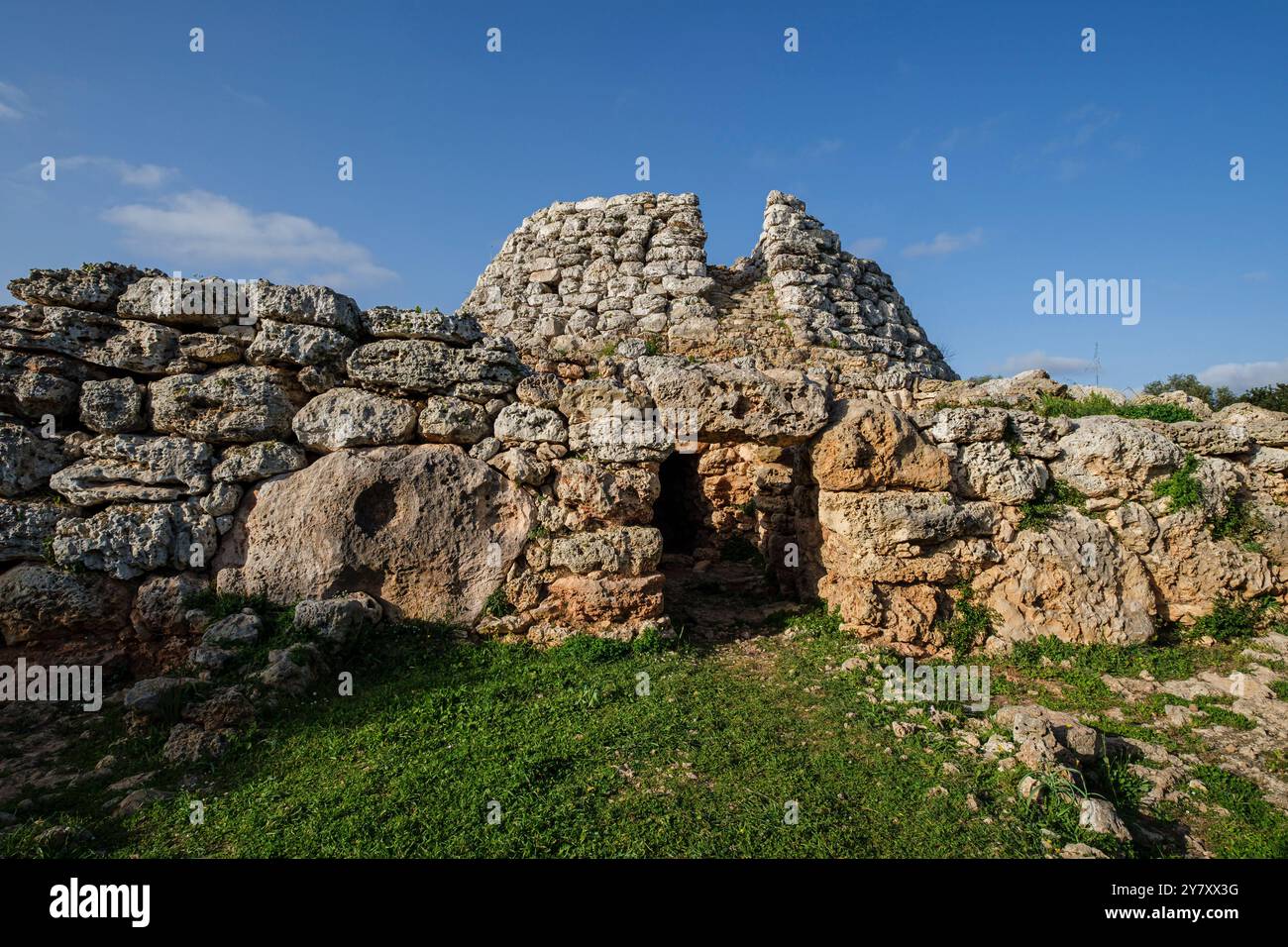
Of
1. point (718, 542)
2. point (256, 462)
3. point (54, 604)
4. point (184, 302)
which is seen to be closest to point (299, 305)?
point (184, 302)

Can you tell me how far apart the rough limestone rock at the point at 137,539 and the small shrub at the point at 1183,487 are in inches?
424

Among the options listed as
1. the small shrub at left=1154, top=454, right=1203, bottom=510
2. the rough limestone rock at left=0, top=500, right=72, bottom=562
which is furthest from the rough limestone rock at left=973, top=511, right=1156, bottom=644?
the rough limestone rock at left=0, top=500, right=72, bottom=562

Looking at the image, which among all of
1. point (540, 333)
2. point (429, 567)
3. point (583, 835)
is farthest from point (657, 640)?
point (540, 333)

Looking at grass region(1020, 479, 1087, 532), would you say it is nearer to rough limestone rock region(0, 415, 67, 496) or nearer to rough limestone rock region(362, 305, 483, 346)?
rough limestone rock region(362, 305, 483, 346)

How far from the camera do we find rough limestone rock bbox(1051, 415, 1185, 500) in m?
7.86

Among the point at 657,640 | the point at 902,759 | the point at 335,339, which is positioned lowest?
the point at 902,759

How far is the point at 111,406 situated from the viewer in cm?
709

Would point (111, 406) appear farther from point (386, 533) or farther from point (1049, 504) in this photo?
point (1049, 504)

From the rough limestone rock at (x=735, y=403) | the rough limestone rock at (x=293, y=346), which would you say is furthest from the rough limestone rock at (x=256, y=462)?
the rough limestone rock at (x=735, y=403)

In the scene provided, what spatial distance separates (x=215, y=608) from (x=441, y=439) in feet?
9.22

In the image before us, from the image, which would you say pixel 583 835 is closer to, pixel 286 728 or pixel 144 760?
pixel 286 728

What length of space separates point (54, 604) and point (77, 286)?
3.43 m

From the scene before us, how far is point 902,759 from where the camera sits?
536 cm

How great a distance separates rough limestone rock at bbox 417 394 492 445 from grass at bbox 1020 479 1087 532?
6441mm
